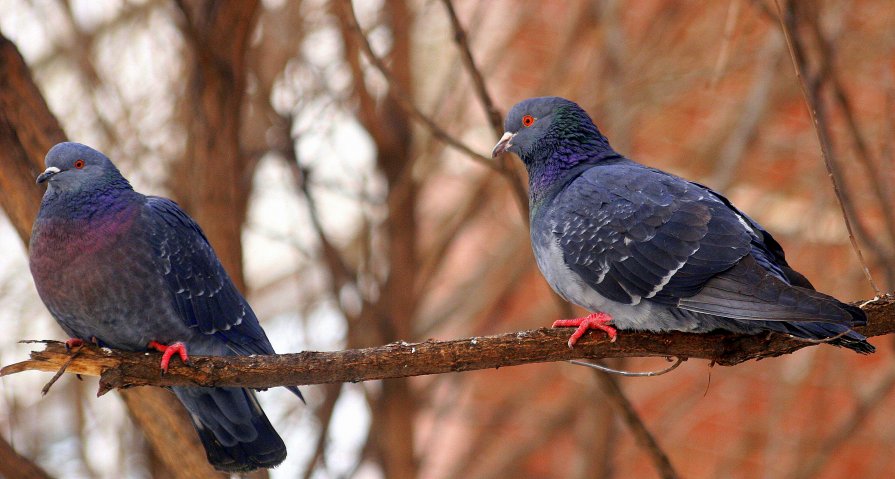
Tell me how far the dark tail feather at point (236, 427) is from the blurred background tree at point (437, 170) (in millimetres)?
1216

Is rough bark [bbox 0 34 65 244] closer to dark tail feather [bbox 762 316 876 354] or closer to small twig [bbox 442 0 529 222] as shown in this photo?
small twig [bbox 442 0 529 222]

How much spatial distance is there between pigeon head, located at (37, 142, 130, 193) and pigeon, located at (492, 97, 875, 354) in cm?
224

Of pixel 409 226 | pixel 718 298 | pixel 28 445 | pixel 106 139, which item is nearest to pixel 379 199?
pixel 409 226

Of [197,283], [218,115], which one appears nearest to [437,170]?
[218,115]

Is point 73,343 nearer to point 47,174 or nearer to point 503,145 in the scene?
point 47,174

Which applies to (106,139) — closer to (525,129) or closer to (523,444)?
(525,129)

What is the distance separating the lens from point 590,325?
433 cm

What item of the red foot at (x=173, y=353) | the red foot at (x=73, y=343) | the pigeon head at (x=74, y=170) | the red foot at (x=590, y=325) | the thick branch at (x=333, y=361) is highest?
the pigeon head at (x=74, y=170)

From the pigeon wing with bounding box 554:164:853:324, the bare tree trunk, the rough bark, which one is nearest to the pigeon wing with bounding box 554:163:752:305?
the pigeon wing with bounding box 554:164:853:324

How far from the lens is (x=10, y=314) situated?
8148 millimetres

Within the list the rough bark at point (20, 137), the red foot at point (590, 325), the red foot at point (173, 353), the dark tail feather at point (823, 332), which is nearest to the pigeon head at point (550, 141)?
the red foot at point (590, 325)

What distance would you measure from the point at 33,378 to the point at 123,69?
10.1 ft

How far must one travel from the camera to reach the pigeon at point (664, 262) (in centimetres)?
403

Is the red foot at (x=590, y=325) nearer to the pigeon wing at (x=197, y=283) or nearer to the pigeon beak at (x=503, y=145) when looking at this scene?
the pigeon beak at (x=503, y=145)
